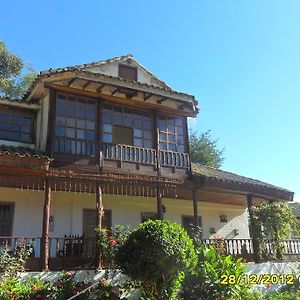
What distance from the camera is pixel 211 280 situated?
413 inches

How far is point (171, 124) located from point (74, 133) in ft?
13.2

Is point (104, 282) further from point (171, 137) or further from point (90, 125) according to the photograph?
point (171, 137)

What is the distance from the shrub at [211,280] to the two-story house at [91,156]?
10.0 ft

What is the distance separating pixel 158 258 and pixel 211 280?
104 inches

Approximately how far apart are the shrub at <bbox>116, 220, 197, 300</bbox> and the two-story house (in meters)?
3.43

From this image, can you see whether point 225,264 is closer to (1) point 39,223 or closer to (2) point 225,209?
(1) point 39,223

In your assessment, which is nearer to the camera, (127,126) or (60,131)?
(60,131)

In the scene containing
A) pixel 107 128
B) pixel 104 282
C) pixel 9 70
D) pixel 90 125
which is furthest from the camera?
pixel 9 70

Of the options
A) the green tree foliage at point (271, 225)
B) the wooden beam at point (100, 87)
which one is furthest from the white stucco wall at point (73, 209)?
the wooden beam at point (100, 87)

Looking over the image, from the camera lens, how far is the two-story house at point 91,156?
12641mm

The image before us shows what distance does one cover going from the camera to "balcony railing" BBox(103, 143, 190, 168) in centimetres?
1379

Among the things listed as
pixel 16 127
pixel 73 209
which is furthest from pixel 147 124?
pixel 16 127

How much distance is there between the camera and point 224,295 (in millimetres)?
10242

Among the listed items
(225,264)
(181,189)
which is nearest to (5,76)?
(181,189)
